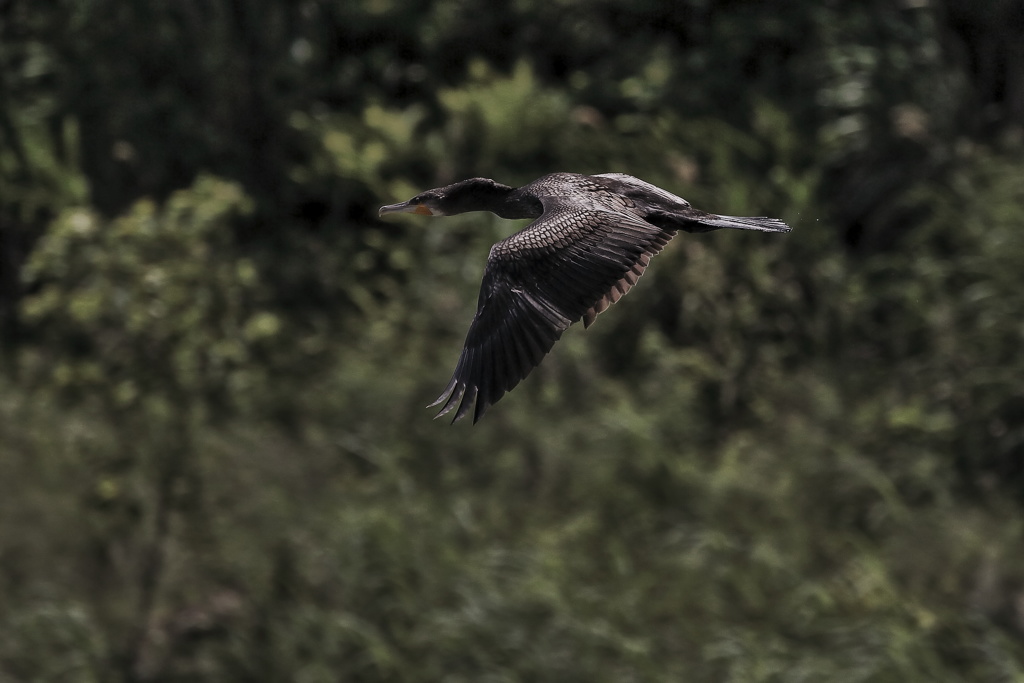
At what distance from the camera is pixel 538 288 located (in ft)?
14.9

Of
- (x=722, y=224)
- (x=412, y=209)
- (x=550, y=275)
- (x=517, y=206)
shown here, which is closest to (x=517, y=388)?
(x=412, y=209)

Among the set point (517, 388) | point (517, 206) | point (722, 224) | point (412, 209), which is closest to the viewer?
point (722, 224)

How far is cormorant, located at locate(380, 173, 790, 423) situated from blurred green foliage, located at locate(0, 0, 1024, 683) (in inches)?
97.2

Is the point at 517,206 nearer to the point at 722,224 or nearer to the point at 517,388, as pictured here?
the point at 722,224

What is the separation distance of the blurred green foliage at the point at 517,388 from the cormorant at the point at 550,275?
8.10ft

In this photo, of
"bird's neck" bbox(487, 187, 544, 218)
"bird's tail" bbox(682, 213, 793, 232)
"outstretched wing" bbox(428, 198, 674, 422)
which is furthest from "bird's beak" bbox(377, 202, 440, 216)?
"bird's tail" bbox(682, 213, 793, 232)

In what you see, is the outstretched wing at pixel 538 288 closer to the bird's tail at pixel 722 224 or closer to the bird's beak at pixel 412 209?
the bird's tail at pixel 722 224

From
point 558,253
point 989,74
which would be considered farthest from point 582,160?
point 558,253

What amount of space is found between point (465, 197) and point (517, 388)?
2.56 metres

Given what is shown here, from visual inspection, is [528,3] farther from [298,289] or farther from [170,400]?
[170,400]

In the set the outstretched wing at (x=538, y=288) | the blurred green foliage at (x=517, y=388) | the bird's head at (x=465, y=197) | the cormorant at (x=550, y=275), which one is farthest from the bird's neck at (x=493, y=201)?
the blurred green foliage at (x=517, y=388)

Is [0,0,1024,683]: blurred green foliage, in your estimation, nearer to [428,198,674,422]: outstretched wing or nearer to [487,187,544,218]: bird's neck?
[487,187,544,218]: bird's neck

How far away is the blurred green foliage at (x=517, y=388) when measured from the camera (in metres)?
7.06

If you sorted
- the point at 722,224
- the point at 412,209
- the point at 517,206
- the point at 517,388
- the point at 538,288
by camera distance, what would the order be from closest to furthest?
the point at 538,288 → the point at 722,224 → the point at 517,206 → the point at 412,209 → the point at 517,388
